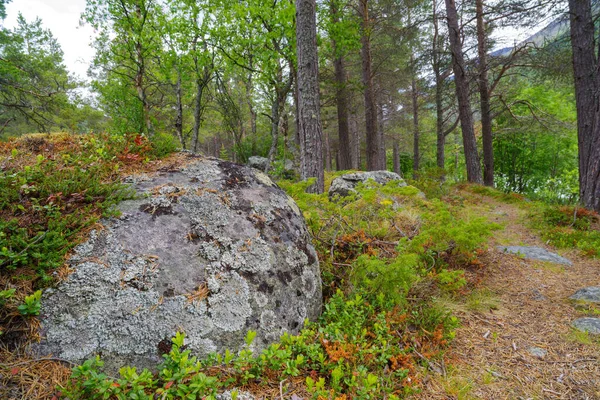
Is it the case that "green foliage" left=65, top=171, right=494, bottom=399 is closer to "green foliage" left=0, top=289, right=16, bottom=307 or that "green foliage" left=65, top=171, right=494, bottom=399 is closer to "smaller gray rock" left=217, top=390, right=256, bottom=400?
"smaller gray rock" left=217, top=390, right=256, bottom=400

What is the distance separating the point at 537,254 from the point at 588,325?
227cm

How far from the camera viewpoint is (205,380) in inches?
55.8

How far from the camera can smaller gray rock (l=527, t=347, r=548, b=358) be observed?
2324mm

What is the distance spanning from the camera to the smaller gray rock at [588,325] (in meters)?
2.58

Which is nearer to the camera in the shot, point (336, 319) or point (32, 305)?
point (32, 305)

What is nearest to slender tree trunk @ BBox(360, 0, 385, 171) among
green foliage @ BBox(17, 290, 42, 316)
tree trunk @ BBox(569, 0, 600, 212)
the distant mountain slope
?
the distant mountain slope

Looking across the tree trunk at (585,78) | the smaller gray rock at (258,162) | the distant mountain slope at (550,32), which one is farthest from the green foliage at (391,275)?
the smaller gray rock at (258,162)

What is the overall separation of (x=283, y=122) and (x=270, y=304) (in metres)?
9.41

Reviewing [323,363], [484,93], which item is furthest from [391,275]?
[484,93]

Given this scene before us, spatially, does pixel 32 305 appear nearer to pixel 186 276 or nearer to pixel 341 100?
pixel 186 276

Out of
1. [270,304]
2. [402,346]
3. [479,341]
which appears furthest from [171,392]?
[479,341]

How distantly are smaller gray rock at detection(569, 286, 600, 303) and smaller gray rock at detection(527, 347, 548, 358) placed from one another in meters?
1.33

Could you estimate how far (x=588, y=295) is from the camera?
317 centimetres

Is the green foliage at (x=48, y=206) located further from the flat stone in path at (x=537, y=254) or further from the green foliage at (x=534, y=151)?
the green foliage at (x=534, y=151)
